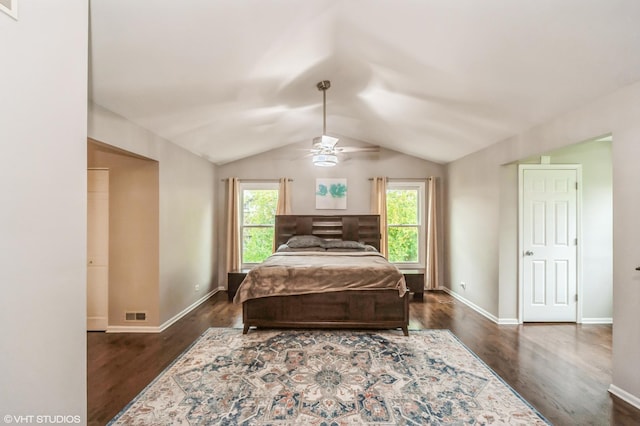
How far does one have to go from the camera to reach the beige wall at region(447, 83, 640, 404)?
2.30m

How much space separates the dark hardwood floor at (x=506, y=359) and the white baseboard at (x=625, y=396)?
0.15 ft

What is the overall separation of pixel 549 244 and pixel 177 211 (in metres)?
5.29

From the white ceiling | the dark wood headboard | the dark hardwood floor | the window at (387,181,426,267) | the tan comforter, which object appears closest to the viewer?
the white ceiling

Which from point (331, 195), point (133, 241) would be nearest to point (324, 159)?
point (331, 195)

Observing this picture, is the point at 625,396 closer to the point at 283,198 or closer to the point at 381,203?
the point at 381,203

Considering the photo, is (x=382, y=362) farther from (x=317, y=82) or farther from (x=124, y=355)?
(x=317, y=82)

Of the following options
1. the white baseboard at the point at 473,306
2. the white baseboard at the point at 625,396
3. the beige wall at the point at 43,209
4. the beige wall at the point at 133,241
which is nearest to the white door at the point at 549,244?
the white baseboard at the point at 473,306

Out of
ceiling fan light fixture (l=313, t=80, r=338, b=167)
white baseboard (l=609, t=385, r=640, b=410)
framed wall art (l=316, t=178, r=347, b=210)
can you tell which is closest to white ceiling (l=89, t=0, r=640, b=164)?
ceiling fan light fixture (l=313, t=80, r=338, b=167)

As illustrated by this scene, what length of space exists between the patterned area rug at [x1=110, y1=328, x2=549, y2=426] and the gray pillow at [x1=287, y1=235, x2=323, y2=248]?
201 centimetres

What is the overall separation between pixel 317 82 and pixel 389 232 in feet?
11.4

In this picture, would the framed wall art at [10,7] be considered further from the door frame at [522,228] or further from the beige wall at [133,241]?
the door frame at [522,228]

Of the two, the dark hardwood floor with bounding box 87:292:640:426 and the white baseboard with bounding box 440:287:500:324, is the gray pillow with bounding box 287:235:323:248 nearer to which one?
the dark hardwood floor with bounding box 87:292:640:426

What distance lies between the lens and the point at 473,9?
6.30ft

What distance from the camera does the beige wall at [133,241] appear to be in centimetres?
378
